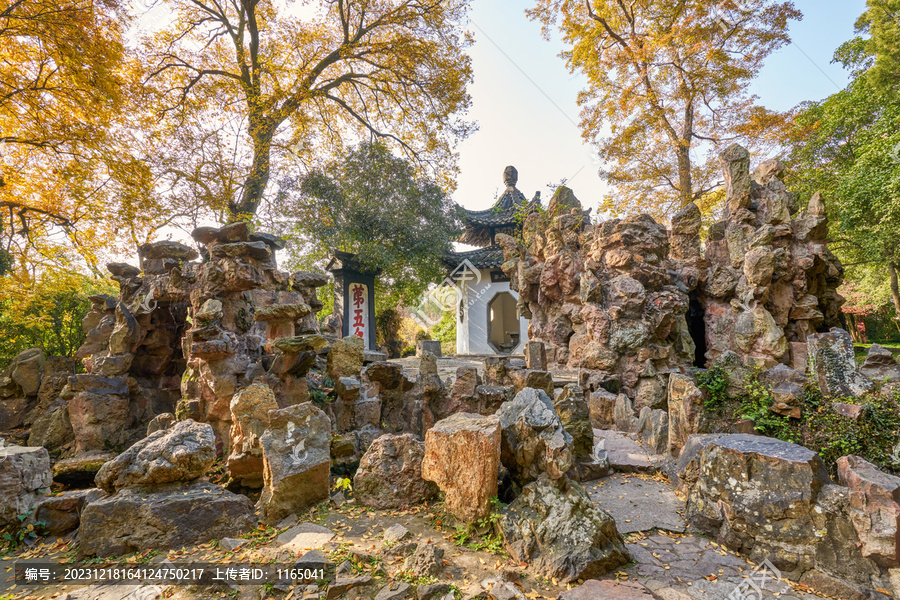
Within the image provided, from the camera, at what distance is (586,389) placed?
27.4 ft

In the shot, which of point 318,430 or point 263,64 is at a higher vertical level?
point 263,64

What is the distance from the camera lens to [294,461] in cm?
395

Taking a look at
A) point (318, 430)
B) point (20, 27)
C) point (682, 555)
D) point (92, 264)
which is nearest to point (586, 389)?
point (682, 555)

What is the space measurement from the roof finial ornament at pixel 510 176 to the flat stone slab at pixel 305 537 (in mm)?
20445

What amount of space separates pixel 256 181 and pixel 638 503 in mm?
11887

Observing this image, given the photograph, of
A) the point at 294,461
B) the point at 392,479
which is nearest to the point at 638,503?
the point at 392,479

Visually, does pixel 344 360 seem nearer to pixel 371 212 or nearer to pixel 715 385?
pixel 715 385

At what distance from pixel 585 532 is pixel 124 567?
386 centimetres

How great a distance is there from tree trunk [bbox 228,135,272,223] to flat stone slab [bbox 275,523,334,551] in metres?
9.29

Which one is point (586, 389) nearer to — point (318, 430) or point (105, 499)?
point (318, 430)

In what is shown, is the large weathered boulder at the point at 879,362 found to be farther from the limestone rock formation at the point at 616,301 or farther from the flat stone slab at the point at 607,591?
the flat stone slab at the point at 607,591

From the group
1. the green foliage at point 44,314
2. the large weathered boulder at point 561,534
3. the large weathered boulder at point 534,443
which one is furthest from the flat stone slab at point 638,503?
the green foliage at point 44,314

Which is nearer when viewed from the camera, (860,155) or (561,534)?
(561,534)

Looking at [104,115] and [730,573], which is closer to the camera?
[730,573]
